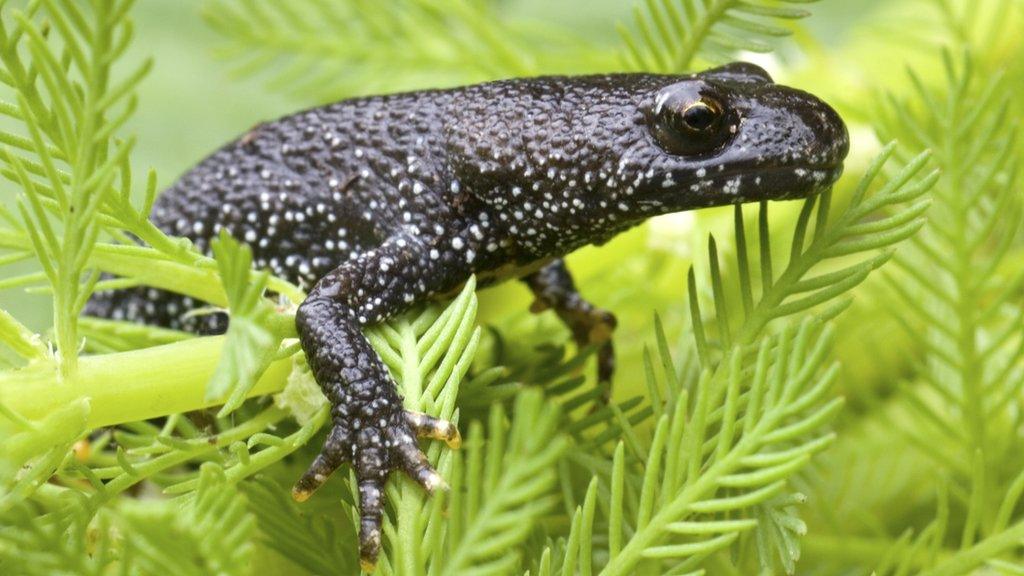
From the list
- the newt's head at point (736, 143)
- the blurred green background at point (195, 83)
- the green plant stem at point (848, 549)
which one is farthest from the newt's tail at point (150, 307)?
the blurred green background at point (195, 83)

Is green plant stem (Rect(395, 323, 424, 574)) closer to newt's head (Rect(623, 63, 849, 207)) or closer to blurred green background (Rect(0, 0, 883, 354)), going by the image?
newt's head (Rect(623, 63, 849, 207))

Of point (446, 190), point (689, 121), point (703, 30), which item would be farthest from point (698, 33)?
point (446, 190)

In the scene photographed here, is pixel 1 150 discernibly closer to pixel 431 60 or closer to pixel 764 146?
pixel 764 146

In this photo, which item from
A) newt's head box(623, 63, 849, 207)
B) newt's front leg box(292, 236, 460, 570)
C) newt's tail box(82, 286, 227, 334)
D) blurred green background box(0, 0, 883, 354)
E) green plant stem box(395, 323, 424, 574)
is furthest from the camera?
blurred green background box(0, 0, 883, 354)

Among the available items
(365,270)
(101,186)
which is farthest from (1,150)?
(365,270)

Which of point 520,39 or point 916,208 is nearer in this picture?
point 916,208

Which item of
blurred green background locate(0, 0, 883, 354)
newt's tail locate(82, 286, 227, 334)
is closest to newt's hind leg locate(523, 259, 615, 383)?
newt's tail locate(82, 286, 227, 334)

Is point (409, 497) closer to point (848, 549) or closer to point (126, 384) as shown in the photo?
point (126, 384)
